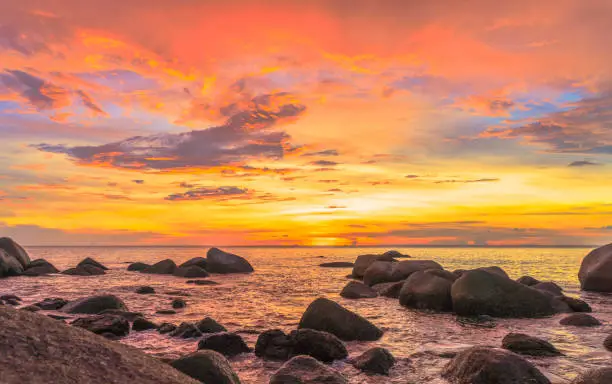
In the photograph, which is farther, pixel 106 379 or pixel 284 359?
pixel 284 359

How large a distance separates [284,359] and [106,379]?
7.32m

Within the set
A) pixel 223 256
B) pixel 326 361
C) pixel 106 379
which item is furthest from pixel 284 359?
pixel 223 256

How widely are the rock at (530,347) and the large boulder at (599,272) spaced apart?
65.1ft

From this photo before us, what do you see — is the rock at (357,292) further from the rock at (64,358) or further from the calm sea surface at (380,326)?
the rock at (64,358)

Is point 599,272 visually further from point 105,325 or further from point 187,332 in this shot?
point 105,325

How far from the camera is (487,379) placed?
8.38 m

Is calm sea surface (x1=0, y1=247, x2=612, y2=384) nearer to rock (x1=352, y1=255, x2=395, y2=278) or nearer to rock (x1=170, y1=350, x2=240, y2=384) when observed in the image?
rock (x1=170, y1=350, x2=240, y2=384)

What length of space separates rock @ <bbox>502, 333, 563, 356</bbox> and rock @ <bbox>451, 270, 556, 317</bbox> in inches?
267

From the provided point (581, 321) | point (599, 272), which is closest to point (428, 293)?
point (581, 321)

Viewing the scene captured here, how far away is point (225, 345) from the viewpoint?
1134 cm

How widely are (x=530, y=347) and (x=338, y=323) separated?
18.2 ft

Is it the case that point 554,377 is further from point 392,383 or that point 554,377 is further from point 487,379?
point 392,383

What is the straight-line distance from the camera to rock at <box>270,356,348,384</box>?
8211 millimetres

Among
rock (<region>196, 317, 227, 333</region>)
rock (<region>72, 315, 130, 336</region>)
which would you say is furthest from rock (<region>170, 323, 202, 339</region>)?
rock (<region>72, 315, 130, 336</region>)
